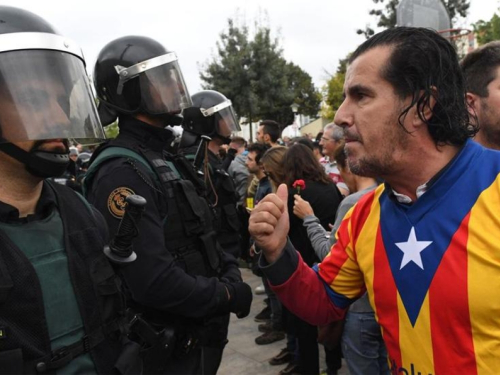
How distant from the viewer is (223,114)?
4543 millimetres

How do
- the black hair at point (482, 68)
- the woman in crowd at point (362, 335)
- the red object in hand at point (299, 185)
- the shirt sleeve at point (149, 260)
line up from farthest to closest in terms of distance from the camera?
the red object in hand at point (299, 185) → the woman in crowd at point (362, 335) → the black hair at point (482, 68) → the shirt sleeve at point (149, 260)

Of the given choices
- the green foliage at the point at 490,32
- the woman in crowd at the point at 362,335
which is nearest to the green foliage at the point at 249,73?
the green foliage at the point at 490,32

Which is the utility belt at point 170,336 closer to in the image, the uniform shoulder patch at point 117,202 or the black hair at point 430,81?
the uniform shoulder patch at point 117,202

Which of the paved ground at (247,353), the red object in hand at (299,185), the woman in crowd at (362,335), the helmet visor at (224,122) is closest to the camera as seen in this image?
the woman in crowd at (362,335)

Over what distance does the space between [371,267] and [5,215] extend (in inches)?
49.3

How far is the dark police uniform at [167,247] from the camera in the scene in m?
2.17

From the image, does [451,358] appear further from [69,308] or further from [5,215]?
[5,215]

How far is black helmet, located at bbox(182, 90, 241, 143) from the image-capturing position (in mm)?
4434

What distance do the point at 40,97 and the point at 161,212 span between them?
0.95 meters

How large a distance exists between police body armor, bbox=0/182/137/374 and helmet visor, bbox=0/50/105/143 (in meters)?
0.29

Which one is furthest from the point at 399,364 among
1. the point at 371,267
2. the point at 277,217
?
the point at 277,217

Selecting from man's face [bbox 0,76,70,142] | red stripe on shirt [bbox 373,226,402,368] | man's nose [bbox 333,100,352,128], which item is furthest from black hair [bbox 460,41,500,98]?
man's face [bbox 0,76,70,142]

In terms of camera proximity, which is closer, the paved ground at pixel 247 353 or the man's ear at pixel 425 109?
the man's ear at pixel 425 109

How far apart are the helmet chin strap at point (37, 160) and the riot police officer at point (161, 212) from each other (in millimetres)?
626
